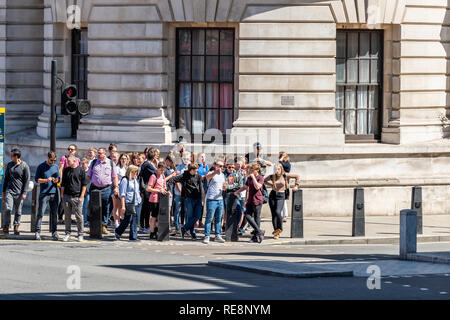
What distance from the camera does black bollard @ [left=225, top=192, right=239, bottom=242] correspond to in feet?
78.6

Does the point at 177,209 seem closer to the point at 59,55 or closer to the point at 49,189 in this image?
the point at 49,189

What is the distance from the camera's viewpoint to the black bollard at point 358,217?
24.9 m

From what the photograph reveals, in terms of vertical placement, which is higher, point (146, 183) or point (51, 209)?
point (146, 183)

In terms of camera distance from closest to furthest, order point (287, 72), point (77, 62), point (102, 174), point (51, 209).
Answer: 1. point (51, 209)
2. point (102, 174)
3. point (287, 72)
4. point (77, 62)

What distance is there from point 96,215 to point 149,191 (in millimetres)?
1200

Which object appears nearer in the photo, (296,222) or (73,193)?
(73,193)

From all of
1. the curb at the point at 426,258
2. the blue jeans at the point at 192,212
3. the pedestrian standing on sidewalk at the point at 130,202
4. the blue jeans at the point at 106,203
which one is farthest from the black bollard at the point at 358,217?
the blue jeans at the point at 106,203

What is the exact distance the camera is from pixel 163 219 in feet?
77.3

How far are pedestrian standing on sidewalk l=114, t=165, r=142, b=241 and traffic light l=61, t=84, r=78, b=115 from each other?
251cm

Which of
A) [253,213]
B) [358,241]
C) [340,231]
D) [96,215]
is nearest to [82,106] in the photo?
[96,215]

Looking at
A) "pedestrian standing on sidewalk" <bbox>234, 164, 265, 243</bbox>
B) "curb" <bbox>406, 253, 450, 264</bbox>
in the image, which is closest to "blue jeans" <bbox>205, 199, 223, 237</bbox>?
"pedestrian standing on sidewalk" <bbox>234, 164, 265, 243</bbox>

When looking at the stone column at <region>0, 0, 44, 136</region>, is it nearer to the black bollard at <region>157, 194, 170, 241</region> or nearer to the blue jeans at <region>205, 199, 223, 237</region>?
the black bollard at <region>157, 194, 170, 241</region>
